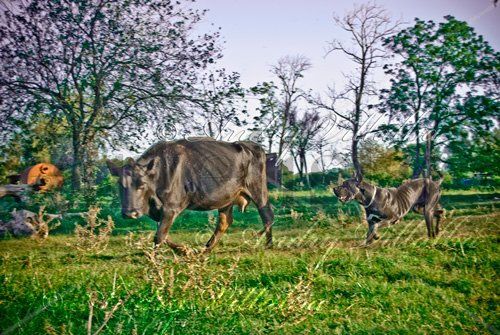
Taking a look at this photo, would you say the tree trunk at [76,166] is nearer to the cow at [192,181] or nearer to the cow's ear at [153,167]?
the cow at [192,181]

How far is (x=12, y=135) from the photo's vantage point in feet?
50.6

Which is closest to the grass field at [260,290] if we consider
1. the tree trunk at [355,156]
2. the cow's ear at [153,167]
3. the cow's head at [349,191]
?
the cow's head at [349,191]

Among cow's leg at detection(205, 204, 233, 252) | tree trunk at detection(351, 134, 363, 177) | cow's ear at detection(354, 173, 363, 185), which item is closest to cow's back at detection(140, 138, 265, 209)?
cow's leg at detection(205, 204, 233, 252)

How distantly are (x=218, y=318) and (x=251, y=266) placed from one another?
263 centimetres

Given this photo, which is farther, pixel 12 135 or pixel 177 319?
pixel 12 135

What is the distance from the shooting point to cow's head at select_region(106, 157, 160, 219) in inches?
288

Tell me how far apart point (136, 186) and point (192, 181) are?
118cm

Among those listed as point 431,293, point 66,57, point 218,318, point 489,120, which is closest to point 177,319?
point 218,318

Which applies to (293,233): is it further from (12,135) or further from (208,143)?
(12,135)

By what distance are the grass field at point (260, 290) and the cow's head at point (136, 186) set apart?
36.4 inches

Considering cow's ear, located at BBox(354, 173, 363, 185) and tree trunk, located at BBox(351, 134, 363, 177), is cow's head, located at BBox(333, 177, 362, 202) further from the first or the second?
tree trunk, located at BBox(351, 134, 363, 177)

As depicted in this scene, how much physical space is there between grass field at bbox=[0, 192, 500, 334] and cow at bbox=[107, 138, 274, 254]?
2.92 ft

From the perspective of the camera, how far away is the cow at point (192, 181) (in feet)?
24.4

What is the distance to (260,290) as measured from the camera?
5219 mm
